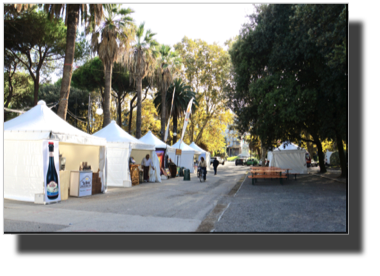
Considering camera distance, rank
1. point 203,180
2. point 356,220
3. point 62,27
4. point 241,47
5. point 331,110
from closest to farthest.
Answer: point 356,220 → point 331,110 → point 241,47 → point 203,180 → point 62,27

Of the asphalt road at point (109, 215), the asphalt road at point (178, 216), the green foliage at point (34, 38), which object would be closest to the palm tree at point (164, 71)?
the green foliage at point (34, 38)

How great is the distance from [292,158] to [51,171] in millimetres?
23019

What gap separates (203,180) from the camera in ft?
67.7

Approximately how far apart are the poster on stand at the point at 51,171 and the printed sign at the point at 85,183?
5.09 ft

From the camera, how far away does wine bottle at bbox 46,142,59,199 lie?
9.95 metres

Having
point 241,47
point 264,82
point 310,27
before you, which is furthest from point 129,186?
point 310,27

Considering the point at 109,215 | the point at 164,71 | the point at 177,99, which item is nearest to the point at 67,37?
the point at 109,215

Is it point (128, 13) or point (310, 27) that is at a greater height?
point (128, 13)

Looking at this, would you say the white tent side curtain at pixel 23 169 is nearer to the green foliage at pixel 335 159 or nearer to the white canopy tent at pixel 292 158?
the white canopy tent at pixel 292 158

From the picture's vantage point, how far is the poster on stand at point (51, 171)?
9930 millimetres

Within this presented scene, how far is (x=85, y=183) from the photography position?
1218 cm

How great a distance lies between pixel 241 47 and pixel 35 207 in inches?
572

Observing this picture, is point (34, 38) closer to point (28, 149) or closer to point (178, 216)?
point (28, 149)

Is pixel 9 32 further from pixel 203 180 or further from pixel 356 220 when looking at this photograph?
pixel 356 220
